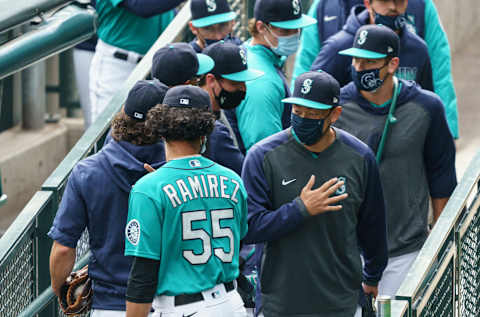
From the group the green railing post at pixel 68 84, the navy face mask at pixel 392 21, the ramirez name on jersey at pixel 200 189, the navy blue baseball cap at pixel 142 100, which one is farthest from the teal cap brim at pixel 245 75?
the green railing post at pixel 68 84

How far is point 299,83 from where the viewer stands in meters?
4.99

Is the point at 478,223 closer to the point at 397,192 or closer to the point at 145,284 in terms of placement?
the point at 397,192

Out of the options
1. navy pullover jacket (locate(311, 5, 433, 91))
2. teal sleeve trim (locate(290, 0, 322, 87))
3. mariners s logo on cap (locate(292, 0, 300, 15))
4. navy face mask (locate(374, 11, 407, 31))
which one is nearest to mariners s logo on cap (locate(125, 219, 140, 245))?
mariners s logo on cap (locate(292, 0, 300, 15))

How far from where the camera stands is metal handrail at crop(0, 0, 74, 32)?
5215 millimetres

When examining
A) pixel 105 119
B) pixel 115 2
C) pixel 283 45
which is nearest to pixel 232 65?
pixel 283 45

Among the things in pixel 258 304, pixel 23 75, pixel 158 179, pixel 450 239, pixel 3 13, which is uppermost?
pixel 3 13

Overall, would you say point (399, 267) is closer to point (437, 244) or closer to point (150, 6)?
point (437, 244)

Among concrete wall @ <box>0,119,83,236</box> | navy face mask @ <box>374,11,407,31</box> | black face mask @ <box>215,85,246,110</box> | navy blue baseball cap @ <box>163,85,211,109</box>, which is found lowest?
concrete wall @ <box>0,119,83,236</box>

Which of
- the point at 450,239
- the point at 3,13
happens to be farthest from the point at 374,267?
the point at 3,13

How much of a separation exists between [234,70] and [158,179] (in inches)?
58.8

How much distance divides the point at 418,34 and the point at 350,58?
90 centimetres

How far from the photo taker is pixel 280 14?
20.9 feet

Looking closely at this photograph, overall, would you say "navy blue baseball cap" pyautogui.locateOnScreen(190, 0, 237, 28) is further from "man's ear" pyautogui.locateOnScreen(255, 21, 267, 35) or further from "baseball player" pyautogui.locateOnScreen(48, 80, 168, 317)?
"baseball player" pyautogui.locateOnScreen(48, 80, 168, 317)

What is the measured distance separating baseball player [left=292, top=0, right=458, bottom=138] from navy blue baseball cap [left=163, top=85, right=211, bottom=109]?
9.44ft
